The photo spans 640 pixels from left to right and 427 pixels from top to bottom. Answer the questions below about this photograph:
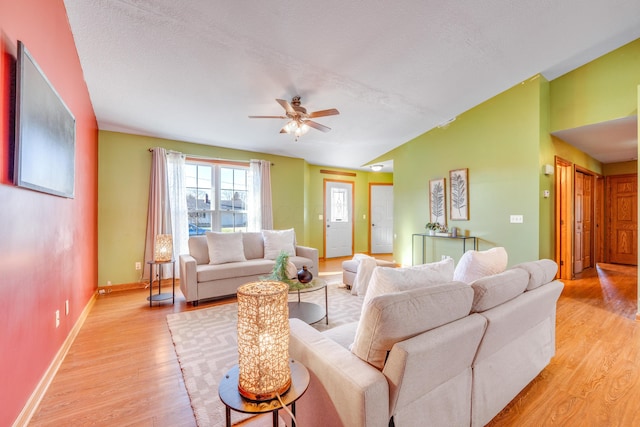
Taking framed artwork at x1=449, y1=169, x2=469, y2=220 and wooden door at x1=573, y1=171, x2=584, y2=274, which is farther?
wooden door at x1=573, y1=171, x2=584, y2=274

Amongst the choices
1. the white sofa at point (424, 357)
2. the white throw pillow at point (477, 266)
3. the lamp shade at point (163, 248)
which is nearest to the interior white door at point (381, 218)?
the lamp shade at point (163, 248)

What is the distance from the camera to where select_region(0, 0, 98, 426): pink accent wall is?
52.7 inches

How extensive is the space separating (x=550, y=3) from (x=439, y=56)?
971mm

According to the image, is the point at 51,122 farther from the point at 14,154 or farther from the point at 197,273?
the point at 197,273

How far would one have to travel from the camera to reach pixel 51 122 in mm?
1826

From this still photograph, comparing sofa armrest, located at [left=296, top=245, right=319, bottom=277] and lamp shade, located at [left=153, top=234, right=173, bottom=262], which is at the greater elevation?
lamp shade, located at [left=153, top=234, right=173, bottom=262]

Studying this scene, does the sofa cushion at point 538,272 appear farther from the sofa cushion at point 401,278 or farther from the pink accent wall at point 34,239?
the pink accent wall at point 34,239

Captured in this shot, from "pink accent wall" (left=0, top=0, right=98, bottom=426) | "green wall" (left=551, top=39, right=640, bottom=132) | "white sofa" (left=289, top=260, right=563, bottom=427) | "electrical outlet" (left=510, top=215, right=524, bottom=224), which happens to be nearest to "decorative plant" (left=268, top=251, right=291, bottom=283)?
"white sofa" (left=289, top=260, right=563, bottom=427)

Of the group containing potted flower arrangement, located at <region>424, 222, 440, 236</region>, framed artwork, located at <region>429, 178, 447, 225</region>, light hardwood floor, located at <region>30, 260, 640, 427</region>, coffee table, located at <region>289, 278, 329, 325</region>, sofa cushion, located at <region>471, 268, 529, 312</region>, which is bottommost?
light hardwood floor, located at <region>30, 260, 640, 427</region>

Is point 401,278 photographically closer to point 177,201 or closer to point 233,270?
point 233,270

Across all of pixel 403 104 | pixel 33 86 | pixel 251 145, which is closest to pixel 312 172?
pixel 251 145

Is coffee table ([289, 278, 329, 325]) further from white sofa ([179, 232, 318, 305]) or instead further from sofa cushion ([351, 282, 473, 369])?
sofa cushion ([351, 282, 473, 369])

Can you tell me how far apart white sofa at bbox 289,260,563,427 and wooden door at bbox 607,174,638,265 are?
21.9 feet

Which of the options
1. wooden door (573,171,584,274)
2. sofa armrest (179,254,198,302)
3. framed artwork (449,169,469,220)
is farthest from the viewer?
wooden door (573,171,584,274)
